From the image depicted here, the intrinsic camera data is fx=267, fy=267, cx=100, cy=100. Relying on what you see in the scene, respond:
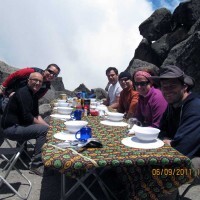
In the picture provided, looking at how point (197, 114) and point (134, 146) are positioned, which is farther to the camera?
point (197, 114)

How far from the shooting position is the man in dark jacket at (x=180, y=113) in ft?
9.19

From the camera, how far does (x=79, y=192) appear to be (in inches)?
156

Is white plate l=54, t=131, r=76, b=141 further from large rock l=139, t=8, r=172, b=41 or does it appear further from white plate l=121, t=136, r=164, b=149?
large rock l=139, t=8, r=172, b=41

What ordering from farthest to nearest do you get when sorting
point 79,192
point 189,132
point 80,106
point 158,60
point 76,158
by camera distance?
point 158,60, point 80,106, point 79,192, point 189,132, point 76,158

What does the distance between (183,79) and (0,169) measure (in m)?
3.52

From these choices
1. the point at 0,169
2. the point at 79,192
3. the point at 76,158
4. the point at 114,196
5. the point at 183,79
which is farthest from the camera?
the point at 0,169

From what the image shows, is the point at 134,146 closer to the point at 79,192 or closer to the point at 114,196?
the point at 114,196

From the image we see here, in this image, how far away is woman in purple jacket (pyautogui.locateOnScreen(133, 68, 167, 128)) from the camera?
407cm

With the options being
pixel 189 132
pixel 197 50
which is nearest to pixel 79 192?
pixel 189 132

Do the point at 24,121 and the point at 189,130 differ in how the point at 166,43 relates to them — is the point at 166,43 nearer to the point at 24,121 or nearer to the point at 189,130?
the point at 24,121

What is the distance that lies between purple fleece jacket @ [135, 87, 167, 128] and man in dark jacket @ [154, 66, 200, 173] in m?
0.30

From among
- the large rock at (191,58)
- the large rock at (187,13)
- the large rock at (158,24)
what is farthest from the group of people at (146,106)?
the large rock at (158,24)

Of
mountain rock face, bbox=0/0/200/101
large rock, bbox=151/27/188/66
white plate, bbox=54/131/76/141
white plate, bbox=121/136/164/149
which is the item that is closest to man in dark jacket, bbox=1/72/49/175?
white plate, bbox=54/131/76/141

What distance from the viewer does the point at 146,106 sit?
4.30 meters
